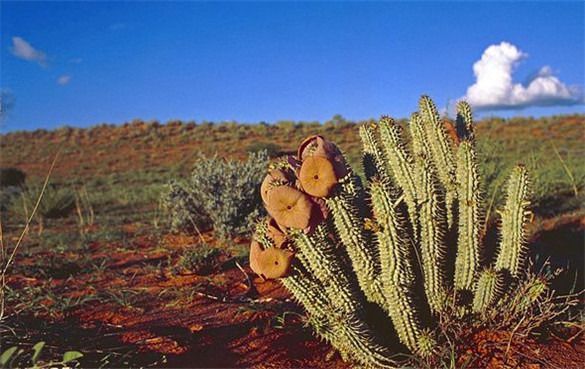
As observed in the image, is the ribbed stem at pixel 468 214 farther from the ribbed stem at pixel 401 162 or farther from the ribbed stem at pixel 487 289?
the ribbed stem at pixel 401 162

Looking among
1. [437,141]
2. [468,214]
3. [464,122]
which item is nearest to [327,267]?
[468,214]

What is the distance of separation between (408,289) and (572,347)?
1.05 m

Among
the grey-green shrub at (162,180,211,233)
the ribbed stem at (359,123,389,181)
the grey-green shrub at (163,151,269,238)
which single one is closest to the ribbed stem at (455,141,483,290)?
the ribbed stem at (359,123,389,181)

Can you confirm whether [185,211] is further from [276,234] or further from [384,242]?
[384,242]

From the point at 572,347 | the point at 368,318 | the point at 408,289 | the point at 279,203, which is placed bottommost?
the point at 572,347

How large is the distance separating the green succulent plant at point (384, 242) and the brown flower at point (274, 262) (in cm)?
2

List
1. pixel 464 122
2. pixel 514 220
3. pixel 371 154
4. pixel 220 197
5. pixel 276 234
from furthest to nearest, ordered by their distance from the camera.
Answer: pixel 220 197 < pixel 464 122 < pixel 371 154 < pixel 514 220 < pixel 276 234

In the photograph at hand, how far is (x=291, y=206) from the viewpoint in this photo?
9.84ft

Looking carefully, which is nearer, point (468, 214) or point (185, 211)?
point (468, 214)

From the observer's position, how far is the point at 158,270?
17.8 ft

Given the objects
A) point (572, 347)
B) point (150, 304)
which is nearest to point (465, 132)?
point (572, 347)

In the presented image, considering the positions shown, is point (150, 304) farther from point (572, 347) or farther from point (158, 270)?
point (572, 347)

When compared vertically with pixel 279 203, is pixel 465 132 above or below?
above

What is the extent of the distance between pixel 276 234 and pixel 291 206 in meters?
0.30
